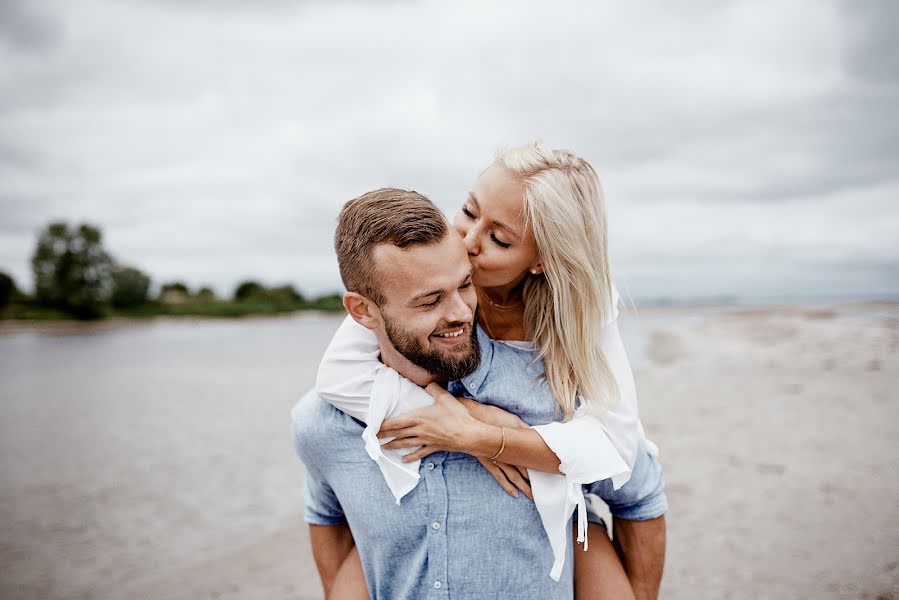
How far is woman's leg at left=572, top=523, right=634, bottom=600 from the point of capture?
240 cm

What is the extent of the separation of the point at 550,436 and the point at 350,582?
3.40ft

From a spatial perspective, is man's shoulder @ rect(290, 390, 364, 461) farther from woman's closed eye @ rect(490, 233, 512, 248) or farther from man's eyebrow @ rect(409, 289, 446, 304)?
woman's closed eye @ rect(490, 233, 512, 248)

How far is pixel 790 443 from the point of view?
832 centimetres

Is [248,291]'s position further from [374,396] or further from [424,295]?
[424,295]

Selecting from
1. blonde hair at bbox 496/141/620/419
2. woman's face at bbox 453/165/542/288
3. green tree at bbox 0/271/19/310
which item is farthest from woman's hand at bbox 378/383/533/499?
green tree at bbox 0/271/19/310

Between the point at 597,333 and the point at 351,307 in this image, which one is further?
the point at 597,333

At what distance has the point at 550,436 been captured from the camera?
2.12m

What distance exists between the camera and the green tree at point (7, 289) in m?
47.2

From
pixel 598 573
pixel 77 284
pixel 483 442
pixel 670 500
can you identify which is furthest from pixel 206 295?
pixel 483 442

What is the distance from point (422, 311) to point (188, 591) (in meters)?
5.06

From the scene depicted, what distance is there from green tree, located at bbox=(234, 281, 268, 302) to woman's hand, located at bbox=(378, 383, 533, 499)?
225 feet

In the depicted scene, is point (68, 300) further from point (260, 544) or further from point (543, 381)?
point (543, 381)

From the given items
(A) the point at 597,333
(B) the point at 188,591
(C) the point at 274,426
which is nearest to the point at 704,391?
(C) the point at 274,426

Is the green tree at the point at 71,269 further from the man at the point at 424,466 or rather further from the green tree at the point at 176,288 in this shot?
the man at the point at 424,466
